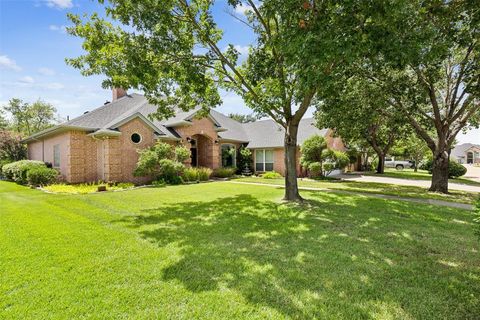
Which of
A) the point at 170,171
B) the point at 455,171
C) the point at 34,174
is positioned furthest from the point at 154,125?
the point at 455,171

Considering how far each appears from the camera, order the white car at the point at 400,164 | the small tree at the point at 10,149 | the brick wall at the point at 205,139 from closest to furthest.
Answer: the brick wall at the point at 205,139 < the small tree at the point at 10,149 < the white car at the point at 400,164

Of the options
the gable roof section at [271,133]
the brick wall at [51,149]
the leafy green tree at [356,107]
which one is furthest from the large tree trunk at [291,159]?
the brick wall at [51,149]

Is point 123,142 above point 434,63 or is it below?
below

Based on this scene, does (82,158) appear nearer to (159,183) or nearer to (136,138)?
(136,138)

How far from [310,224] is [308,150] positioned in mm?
14145

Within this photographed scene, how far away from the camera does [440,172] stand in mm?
13664

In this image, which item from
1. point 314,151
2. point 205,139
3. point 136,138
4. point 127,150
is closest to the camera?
point 127,150

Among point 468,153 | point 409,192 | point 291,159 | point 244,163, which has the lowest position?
point 409,192

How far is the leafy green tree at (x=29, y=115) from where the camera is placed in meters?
37.7

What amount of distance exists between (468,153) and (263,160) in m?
78.6

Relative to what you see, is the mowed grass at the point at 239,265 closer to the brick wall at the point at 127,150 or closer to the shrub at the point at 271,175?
the brick wall at the point at 127,150

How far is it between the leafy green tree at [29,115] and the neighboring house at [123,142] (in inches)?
832

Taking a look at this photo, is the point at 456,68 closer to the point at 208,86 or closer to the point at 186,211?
the point at 208,86

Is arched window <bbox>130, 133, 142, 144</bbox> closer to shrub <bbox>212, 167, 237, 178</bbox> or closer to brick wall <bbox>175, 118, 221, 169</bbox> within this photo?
brick wall <bbox>175, 118, 221, 169</bbox>
